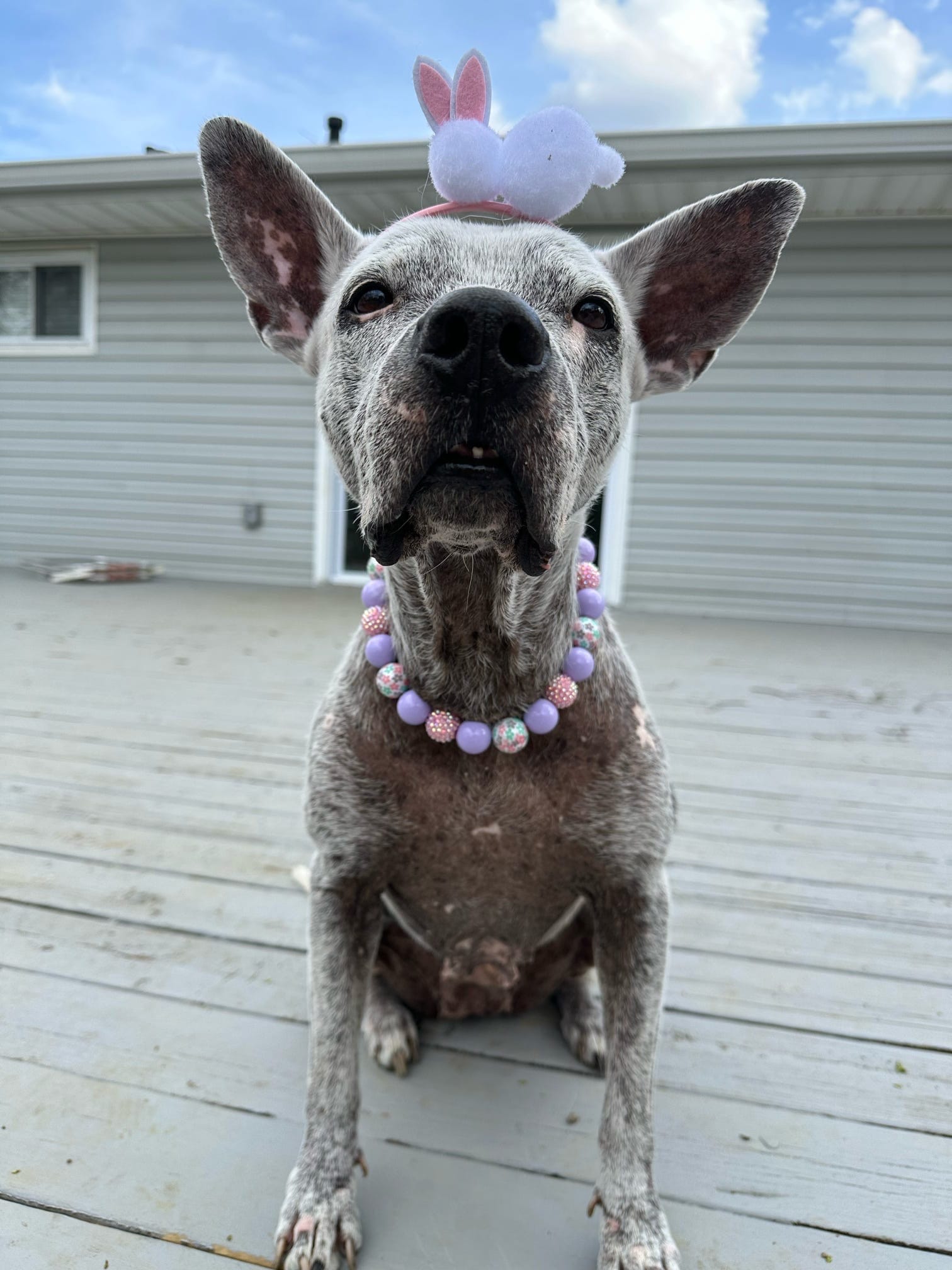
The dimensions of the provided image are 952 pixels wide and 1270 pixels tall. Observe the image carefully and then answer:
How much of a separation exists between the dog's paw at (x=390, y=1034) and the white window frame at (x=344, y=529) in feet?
16.9

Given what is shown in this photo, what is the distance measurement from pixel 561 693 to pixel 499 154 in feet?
2.93

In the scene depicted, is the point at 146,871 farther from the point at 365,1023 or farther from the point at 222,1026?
the point at 365,1023

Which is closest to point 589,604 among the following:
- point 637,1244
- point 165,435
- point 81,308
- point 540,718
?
point 540,718

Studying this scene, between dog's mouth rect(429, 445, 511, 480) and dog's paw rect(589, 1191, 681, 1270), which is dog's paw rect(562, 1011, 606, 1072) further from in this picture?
dog's mouth rect(429, 445, 511, 480)

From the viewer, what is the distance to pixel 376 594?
156 cm

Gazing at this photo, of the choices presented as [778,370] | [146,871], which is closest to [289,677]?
[146,871]

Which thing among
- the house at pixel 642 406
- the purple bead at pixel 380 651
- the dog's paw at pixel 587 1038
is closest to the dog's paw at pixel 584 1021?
the dog's paw at pixel 587 1038

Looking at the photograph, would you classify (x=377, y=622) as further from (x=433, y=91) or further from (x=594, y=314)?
(x=433, y=91)

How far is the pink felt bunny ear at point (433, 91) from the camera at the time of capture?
4.82 feet

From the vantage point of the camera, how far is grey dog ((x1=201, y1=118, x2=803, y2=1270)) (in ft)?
3.82

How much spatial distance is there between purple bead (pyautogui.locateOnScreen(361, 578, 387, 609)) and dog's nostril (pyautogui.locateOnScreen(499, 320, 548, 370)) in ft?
1.93

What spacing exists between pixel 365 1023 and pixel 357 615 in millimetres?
4514

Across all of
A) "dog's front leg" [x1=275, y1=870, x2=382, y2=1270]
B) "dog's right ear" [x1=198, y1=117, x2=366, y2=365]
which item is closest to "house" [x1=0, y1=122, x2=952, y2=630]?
"dog's right ear" [x1=198, y1=117, x2=366, y2=365]

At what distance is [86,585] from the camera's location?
7164 millimetres
